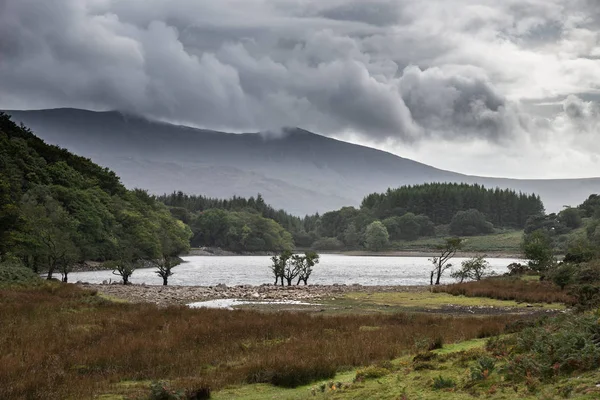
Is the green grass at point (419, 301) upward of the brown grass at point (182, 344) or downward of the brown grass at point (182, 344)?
downward

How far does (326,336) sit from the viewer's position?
72.1 feet

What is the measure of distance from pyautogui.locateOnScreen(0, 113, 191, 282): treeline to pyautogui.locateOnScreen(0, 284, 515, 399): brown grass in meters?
31.3

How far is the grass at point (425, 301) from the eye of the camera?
41.4 metres

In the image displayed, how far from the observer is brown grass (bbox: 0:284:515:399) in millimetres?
14484

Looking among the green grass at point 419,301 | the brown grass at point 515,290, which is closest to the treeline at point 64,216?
the green grass at point 419,301

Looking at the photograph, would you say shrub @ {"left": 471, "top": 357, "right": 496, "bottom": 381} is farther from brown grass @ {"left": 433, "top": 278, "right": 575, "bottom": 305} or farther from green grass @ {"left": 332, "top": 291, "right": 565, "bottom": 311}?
brown grass @ {"left": 433, "top": 278, "right": 575, "bottom": 305}

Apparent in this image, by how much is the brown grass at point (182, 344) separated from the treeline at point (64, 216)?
1232 inches

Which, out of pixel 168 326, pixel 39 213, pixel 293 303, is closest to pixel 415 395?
pixel 168 326

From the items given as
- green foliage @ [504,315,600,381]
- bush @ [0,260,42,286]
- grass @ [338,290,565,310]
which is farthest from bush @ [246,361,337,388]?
bush @ [0,260,42,286]

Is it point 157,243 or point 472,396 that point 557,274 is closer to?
point 472,396

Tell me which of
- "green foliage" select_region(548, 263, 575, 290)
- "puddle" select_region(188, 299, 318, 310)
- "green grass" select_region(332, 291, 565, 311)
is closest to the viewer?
"green grass" select_region(332, 291, 565, 311)

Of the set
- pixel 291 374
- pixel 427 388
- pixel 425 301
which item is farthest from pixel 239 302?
pixel 427 388

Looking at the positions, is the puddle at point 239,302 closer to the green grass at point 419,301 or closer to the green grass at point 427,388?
the green grass at point 419,301

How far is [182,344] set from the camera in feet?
65.2
